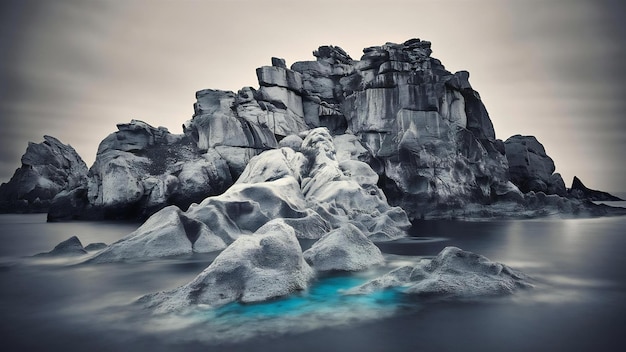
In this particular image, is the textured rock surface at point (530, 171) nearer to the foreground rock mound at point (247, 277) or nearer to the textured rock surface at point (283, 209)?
the textured rock surface at point (283, 209)

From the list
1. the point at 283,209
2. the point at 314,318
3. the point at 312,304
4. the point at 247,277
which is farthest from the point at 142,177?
the point at 314,318

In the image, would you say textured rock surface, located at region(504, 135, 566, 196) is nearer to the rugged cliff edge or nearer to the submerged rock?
the rugged cliff edge

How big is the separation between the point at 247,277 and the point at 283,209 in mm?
13916

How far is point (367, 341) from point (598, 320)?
16.7 feet

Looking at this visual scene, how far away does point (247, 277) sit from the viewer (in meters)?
9.89

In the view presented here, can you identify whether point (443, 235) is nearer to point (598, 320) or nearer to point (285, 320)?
point (598, 320)

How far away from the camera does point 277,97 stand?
165 feet

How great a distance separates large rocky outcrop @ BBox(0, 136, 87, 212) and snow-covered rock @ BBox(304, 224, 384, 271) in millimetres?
66276

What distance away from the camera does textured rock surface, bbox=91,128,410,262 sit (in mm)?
17406

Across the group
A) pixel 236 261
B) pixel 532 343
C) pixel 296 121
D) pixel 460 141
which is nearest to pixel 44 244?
pixel 236 261

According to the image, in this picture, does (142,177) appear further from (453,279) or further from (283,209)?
(453,279)

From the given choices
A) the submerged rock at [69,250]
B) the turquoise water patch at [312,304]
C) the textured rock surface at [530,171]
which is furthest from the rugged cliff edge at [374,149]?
the turquoise water patch at [312,304]

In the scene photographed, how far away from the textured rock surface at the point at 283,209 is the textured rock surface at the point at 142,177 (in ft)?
31.8

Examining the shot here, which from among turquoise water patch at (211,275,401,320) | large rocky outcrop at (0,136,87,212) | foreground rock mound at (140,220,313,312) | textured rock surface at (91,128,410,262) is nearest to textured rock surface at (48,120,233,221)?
textured rock surface at (91,128,410,262)
